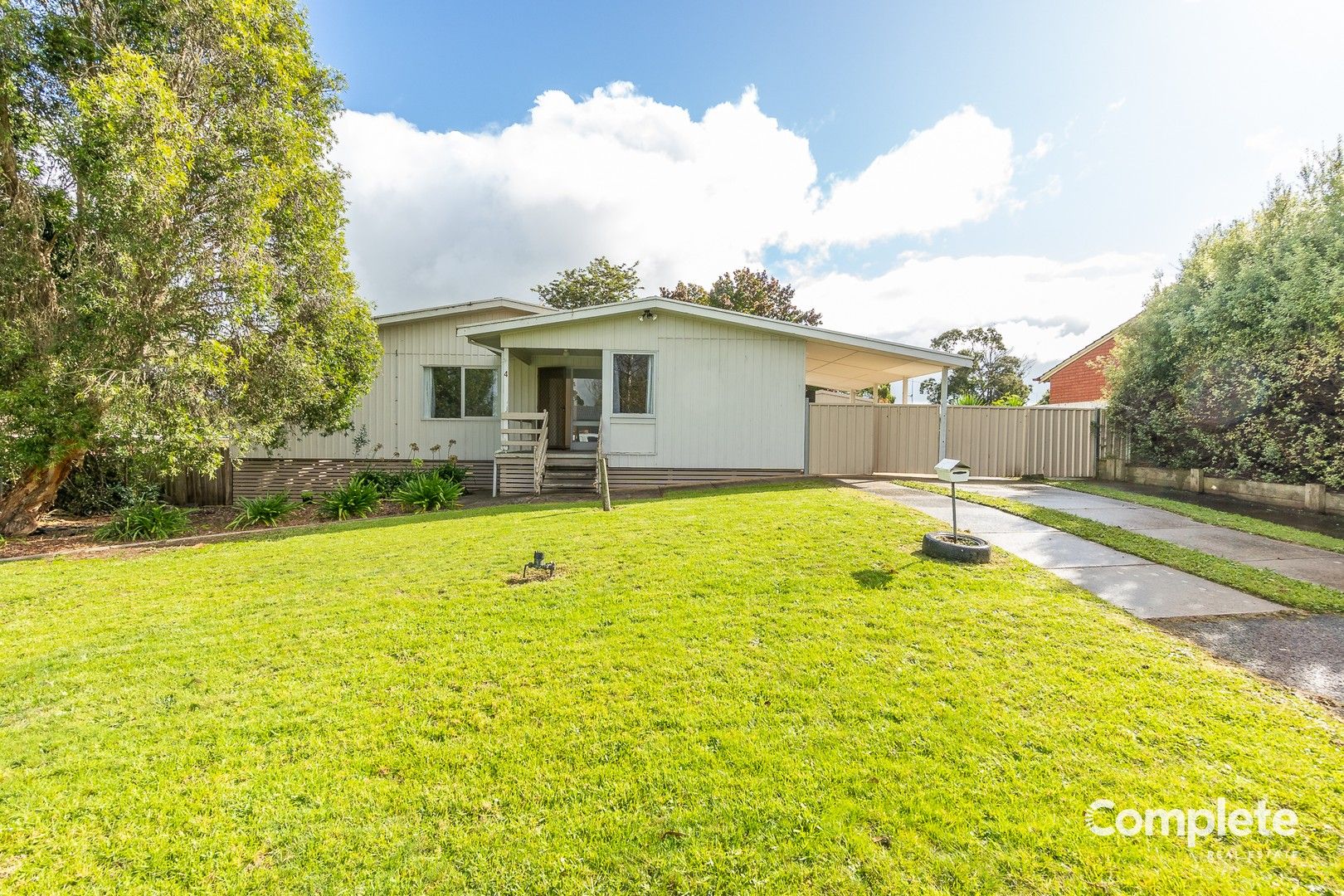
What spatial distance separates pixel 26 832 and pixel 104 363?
777cm

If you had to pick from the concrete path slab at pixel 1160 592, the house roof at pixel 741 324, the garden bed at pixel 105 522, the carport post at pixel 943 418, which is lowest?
the garden bed at pixel 105 522

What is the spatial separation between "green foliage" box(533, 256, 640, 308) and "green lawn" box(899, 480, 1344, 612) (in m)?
25.6

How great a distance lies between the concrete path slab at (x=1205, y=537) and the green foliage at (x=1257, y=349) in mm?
2756

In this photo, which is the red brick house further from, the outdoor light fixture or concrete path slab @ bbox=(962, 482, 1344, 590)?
the outdoor light fixture

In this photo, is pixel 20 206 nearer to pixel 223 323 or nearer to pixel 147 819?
pixel 223 323

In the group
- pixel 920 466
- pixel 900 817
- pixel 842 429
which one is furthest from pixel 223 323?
pixel 920 466

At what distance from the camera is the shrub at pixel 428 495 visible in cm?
1016

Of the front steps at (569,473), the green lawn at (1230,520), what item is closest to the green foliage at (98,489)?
the front steps at (569,473)

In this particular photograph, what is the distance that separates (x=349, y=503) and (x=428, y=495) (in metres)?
1.39

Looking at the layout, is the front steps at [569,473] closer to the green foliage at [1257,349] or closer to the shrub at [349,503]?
the shrub at [349,503]

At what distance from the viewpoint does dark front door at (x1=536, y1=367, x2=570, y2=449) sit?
46.1 feet

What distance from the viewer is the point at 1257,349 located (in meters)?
8.77

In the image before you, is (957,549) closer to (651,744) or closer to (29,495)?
(651,744)

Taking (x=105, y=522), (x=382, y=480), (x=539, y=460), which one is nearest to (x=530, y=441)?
(x=539, y=460)
